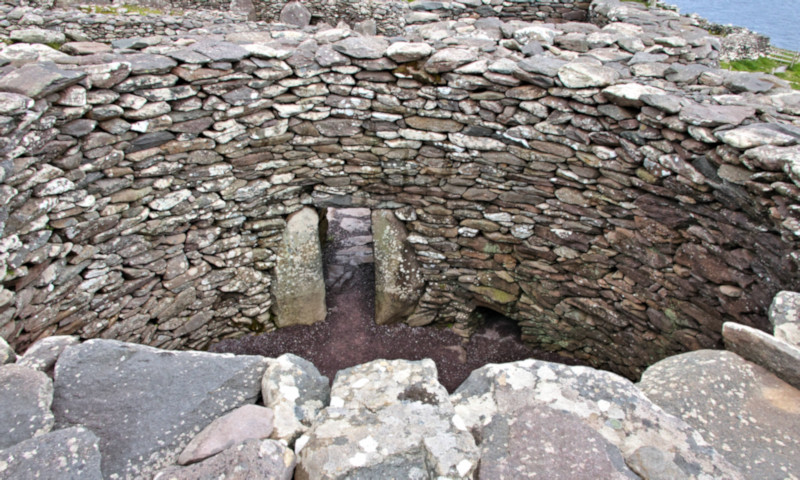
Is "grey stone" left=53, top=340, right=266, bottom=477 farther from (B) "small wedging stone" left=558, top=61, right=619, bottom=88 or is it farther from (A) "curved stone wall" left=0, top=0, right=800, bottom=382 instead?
(B) "small wedging stone" left=558, top=61, right=619, bottom=88

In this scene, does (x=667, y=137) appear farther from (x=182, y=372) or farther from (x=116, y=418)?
(x=116, y=418)

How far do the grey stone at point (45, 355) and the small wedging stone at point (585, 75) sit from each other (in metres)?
5.67

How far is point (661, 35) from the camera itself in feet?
24.9

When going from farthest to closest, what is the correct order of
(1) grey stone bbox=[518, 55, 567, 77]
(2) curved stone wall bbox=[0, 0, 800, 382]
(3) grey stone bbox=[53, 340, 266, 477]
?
(1) grey stone bbox=[518, 55, 567, 77]
(2) curved stone wall bbox=[0, 0, 800, 382]
(3) grey stone bbox=[53, 340, 266, 477]

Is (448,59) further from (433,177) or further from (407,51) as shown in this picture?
(433,177)

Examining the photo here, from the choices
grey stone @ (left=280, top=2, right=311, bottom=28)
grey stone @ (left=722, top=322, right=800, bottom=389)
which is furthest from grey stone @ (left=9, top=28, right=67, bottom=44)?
grey stone @ (left=722, top=322, right=800, bottom=389)

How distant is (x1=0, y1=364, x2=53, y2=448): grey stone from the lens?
2.54 metres

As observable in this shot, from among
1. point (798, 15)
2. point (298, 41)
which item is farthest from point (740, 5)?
point (298, 41)

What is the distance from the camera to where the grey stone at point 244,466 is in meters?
2.48

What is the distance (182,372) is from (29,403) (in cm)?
77

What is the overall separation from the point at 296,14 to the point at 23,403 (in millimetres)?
13195

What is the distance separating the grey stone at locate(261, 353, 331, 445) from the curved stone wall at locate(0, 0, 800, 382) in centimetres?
370

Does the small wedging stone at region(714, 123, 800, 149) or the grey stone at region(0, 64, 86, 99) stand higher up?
the small wedging stone at region(714, 123, 800, 149)

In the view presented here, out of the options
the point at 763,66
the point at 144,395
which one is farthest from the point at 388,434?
the point at 763,66
